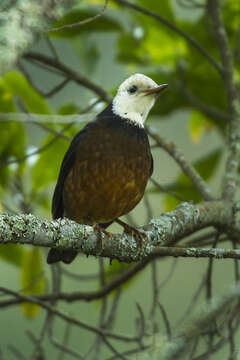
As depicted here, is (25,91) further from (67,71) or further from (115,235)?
(115,235)

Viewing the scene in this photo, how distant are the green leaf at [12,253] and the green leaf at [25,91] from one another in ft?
2.90

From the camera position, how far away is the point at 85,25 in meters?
3.74

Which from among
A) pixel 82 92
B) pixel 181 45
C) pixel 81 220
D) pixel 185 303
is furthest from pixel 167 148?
pixel 185 303

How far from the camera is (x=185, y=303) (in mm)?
4789

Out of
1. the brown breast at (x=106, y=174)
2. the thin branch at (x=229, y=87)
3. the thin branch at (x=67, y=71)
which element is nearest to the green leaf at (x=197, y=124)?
the thin branch at (x=229, y=87)

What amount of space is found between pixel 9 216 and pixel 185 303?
10.7 feet

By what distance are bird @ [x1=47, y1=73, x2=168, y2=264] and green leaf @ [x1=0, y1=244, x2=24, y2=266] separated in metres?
0.46

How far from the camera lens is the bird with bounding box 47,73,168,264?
300cm

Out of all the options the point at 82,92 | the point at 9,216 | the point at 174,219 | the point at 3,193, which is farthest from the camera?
the point at 82,92

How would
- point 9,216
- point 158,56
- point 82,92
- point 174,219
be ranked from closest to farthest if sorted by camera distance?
1. point 9,216
2. point 174,219
3. point 158,56
4. point 82,92

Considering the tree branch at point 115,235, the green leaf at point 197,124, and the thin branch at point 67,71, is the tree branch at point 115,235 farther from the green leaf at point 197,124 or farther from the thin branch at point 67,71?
the green leaf at point 197,124

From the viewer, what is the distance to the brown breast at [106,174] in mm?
2996

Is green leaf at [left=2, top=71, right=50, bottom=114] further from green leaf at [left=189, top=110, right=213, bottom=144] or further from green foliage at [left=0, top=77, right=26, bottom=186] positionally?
green leaf at [left=189, top=110, right=213, bottom=144]

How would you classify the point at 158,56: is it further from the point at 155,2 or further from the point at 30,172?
the point at 30,172
